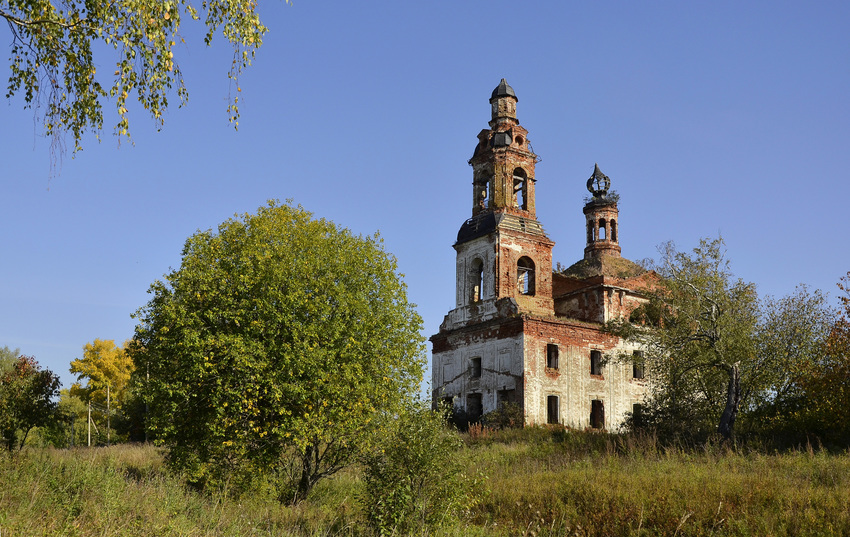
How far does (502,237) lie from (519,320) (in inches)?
176

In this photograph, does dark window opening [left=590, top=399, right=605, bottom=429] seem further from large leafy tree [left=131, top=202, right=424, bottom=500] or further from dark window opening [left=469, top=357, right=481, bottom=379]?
large leafy tree [left=131, top=202, right=424, bottom=500]

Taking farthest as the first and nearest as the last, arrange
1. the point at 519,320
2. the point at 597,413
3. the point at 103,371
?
1. the point at 103,371
2. the point at 597,413
3. the point at 519,320

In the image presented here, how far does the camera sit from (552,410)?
3497 cm

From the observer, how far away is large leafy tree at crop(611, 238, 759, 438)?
74.1 ft

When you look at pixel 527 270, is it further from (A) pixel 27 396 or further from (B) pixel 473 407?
(A) pixel 27 396

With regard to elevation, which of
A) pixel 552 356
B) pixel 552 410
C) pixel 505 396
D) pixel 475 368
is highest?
pixel 552 356

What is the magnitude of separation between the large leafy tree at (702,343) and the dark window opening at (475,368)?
12.2 meters

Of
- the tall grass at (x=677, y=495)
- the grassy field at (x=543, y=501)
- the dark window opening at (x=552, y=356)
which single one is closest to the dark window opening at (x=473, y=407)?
the dark window opening at (x=552, y=356)

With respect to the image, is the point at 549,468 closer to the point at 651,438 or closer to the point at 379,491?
the point at 651,438

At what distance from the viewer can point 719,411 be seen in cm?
2416

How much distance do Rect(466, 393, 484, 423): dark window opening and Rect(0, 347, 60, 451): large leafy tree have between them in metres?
19.0

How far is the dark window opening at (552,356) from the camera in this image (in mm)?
35241

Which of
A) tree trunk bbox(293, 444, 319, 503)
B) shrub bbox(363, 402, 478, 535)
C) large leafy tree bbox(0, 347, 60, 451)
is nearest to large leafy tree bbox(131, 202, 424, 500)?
tree trunk bbox(293, 444, 319, 503)

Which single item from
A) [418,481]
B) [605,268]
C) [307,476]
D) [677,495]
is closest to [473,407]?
[605,268]
